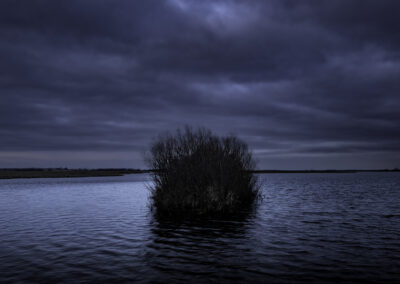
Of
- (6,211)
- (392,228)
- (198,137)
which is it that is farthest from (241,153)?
(6,211)

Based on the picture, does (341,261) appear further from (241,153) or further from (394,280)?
(241,153)

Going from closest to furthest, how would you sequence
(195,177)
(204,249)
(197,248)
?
(204,249) → (197,248) → (195,177)

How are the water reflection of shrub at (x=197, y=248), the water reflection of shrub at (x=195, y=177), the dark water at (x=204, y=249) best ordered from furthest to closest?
the water reflection of shrub at (x=195, y=177)
the water reflection of shrub at (x=197, y=248)
the dark water at (x=204, y=249)

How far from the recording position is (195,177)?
85.0 ft

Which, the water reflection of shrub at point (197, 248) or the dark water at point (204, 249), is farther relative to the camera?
the water reflection of shrub at point (197, 248)

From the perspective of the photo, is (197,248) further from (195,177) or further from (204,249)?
(195,177)

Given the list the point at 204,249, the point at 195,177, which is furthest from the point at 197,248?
the point at 195,177

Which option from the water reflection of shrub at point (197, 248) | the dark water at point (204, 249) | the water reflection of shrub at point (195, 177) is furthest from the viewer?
the water reflection of shrub at point (195, 177)

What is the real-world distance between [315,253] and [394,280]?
377 centimetres

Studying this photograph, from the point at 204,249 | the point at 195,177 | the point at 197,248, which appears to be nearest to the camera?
the point at 204,249

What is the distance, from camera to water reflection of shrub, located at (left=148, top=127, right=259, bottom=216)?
25719 mm

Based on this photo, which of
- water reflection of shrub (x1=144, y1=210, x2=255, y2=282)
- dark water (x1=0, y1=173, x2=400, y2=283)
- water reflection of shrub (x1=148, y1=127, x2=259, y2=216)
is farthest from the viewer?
water reflection of shrub (x1=148, y1=127, x2=259, y2=216)

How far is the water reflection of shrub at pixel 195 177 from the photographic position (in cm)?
2572

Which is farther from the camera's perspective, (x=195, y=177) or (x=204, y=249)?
(x=195, y=177)
